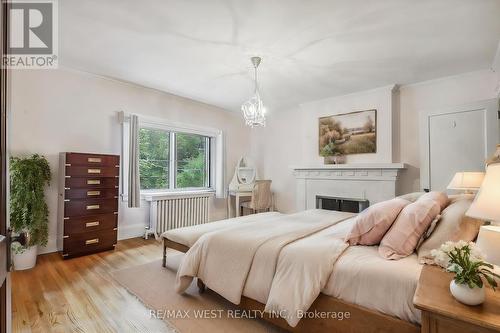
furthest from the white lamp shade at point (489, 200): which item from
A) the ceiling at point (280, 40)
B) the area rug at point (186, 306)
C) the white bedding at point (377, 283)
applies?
the ceiling at point (280, 40)

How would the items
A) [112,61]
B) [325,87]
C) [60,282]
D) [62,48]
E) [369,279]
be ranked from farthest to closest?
[325,87]
[112,61]
[62,48]
[60,282]
[369,279]

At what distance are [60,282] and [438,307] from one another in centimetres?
297

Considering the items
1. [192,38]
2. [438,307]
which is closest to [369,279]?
[438,307]

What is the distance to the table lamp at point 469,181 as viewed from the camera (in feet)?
8.21

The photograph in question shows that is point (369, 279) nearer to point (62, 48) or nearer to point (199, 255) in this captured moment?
point (199, 255)

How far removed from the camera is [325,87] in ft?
13.0

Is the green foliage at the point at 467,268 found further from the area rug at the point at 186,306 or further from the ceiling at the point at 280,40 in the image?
the ceiling at the point at 280,40

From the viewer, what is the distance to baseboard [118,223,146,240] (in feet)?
12.6

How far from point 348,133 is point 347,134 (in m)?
0.02

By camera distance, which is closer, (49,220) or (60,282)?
(60,282)

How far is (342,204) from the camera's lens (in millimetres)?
4340

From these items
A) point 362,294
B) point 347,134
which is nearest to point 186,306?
point 362,294

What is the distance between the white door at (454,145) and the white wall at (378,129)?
374 mm

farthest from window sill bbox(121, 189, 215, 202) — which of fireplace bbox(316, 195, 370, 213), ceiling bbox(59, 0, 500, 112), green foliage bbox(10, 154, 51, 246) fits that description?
fireplace bbox(316, 195, 370, 213)
